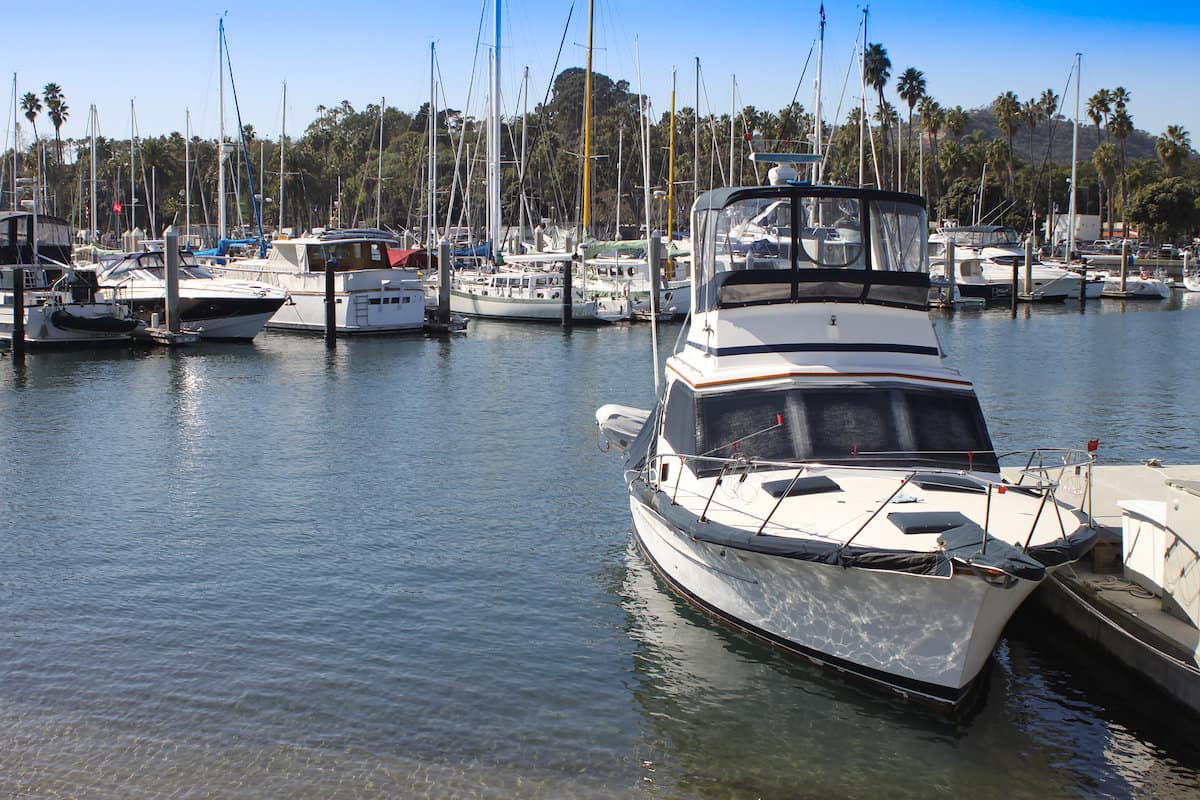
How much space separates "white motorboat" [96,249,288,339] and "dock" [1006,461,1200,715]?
118 ft

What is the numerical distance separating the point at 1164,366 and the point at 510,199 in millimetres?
58945

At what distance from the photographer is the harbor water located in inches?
411

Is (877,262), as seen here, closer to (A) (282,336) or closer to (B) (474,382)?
(B) (474,382)

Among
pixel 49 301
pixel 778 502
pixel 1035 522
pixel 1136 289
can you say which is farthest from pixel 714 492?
pixel 1136 289

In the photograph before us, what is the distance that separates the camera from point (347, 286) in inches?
1864

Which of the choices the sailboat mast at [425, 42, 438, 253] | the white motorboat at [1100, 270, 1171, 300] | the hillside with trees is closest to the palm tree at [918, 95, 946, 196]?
the hillside with trees

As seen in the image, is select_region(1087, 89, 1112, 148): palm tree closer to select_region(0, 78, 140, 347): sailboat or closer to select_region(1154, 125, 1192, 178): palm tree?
select_region(1154, 125, 1192, 178): palm tree

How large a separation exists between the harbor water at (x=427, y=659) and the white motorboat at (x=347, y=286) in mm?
21550

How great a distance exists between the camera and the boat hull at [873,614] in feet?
33.6

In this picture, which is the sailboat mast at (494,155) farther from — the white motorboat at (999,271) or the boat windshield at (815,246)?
the boat windshield at (815,246)

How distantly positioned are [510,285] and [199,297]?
52.6 feet

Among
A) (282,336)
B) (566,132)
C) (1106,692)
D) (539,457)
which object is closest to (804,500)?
(1106,692)

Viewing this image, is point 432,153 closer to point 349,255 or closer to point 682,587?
point 349,255

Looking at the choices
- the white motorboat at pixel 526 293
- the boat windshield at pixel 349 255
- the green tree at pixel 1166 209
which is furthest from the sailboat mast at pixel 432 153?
the green tree at pixel 1166 209
